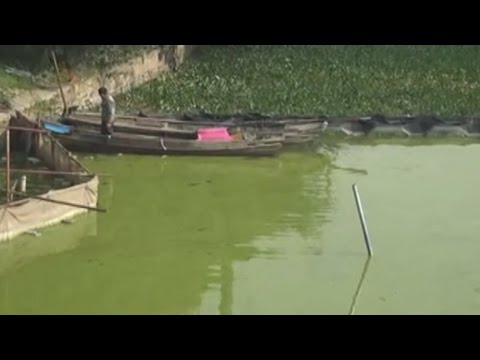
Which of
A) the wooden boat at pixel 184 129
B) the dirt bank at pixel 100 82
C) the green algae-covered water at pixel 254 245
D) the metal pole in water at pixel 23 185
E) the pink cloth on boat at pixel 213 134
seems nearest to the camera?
the green algae-covered water at pixel 254 245

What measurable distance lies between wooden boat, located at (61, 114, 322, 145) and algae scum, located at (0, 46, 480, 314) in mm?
391

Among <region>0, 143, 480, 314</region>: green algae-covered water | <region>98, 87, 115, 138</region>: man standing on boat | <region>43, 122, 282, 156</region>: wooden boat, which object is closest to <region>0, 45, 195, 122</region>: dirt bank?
<region>43, 122, 282, 156</region>: wooden boat

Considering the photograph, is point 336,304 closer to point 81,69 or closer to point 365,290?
point 365,290

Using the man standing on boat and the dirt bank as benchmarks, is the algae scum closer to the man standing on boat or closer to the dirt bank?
the man standing on boat

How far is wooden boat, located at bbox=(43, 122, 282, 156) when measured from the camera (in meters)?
14.7

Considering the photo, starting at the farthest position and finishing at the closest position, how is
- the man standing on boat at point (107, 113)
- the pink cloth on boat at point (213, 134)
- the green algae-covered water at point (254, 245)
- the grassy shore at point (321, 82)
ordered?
the grassy shore at point (321, 82) < the pink cloth on boat at point (213, 134) < the man standing on boat at point (107, 113) < the green algae-covered water at point (254, 245)

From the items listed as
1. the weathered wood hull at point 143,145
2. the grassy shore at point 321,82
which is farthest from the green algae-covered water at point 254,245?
the grassy shore at point 321,82

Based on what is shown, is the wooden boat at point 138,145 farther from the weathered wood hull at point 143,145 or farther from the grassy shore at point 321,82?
the grassy shore at point 321,82

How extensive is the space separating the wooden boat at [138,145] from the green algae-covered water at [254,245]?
19cm

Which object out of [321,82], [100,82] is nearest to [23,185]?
[100,82]

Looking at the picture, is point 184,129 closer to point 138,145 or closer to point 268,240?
point 138,145

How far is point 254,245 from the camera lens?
10.5m

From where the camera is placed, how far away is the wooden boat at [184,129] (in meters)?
15.1

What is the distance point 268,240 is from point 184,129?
523cm
